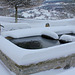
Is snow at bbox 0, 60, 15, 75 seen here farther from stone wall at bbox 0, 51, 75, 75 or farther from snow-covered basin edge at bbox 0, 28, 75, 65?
snow-covered basin edge at bbox 0, 28, 75, 65

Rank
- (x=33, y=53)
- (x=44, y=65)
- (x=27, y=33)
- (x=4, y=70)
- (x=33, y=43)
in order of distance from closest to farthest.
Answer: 1. (x=33, y=53)
2. (x=44, y=65)
3. (x=4, y=70)
4. (x=33, y=43)
5. (x=27, y=33)

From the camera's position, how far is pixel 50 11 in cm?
1255

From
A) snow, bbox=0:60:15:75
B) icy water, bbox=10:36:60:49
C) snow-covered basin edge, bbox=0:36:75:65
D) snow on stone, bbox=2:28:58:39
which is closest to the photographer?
snow-covered basin edge, bbox=0:36:75:65

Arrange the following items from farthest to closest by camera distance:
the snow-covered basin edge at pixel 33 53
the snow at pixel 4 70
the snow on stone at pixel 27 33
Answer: the snow on stone at pixel 27 33
the snow at pixel 4 70
the snow-covered basin edge at pixel 33 53

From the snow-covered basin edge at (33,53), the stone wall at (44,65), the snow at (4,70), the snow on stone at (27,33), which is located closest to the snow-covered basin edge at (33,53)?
the snow-covered basin edge at (33,53)

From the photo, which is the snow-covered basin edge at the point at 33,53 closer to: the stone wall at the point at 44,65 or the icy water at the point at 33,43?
the stone wall at the point at 44,65

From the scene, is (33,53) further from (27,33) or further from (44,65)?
(27,33)

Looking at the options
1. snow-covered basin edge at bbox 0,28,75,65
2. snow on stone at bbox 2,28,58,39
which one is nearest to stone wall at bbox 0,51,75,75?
snow-covered basin edge at bbox 0,28,75,65

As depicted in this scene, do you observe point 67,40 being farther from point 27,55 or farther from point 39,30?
point 27,55

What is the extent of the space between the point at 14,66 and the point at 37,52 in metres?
0.74

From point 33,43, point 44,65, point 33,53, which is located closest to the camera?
point 33,53

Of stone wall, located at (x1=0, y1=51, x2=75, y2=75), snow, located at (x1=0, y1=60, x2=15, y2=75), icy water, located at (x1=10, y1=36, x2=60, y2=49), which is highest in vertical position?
icy water, located at (x1=10, y1=36, x2=60, y2=49)

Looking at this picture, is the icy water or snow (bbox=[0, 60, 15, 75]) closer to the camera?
snow (bbox=[0, 60, 15, 75])

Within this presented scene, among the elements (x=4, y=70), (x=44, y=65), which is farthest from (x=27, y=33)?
(x=44, y=65)
